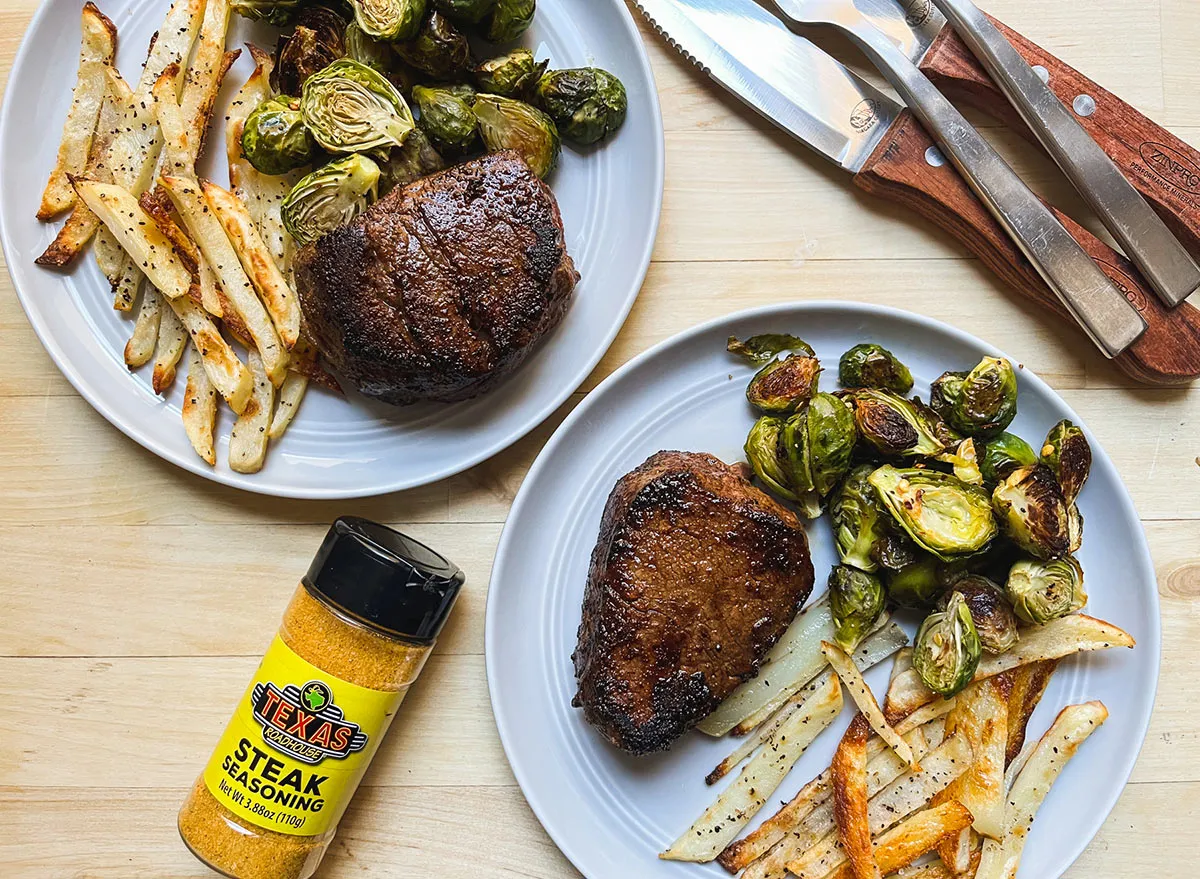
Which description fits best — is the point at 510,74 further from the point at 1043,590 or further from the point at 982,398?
the point at 1043,590

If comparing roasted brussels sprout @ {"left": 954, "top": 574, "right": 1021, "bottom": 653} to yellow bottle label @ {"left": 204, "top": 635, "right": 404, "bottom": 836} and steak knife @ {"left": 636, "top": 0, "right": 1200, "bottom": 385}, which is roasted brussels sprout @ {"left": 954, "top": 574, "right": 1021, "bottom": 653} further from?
yellow bottle label @ {"left": 204, "top": 635, "right": 404, "bottom": 836}

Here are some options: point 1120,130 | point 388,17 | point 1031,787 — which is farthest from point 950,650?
point 388,17

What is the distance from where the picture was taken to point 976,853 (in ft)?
10.3

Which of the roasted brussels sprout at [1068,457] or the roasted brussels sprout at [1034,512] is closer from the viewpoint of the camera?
the roasted brussels sprout at [1034,512]

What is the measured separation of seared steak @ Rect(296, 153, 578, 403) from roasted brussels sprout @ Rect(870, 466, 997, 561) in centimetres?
131

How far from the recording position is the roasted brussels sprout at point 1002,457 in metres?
3.11

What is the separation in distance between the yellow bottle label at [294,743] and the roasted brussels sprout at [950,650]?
1783 millimetres

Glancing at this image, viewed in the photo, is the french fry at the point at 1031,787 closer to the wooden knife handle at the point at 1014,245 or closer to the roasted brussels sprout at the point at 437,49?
the wooden knife handle at the point at 1014,245

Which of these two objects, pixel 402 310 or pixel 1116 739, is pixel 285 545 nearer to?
pixel 402 310

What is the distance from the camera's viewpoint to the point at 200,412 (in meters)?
3.19

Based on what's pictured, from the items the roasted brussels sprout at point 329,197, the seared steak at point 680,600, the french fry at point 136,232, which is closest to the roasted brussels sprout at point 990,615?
the seared steak at point 680,600

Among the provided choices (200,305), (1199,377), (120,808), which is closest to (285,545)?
(200,305)

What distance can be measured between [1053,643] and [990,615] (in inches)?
11.0

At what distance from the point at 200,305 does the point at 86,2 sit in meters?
1.18
